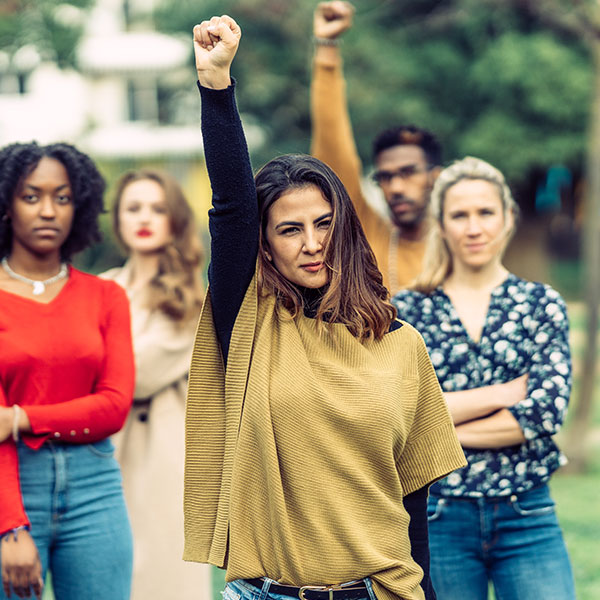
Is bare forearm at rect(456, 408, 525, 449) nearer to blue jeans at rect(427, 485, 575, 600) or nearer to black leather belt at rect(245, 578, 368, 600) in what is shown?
blue jeans at rect(427, 485, 575, 600)

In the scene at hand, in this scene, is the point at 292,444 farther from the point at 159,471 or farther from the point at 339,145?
the point at 339,145

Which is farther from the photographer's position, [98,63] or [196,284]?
[98,63]

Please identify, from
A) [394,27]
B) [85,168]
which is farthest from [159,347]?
[394,27]

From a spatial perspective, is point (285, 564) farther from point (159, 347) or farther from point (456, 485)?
point (159, 347)

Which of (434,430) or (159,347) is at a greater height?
(159,347)

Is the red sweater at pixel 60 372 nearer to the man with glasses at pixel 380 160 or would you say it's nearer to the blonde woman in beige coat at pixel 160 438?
the blonde woman in beige coat at pixel 160 438

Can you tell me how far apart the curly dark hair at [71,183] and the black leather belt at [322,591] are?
1647mm

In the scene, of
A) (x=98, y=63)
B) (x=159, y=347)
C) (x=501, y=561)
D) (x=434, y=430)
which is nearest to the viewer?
(x=434, y=430)

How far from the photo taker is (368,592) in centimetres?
249

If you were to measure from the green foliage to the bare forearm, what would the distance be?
16.2m

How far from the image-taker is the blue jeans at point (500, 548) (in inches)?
124

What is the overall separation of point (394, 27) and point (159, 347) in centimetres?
1750

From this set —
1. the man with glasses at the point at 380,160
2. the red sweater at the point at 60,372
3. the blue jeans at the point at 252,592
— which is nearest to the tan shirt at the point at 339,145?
the man with glasses at the point at 380,160

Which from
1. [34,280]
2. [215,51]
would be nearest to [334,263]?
[215,51]
